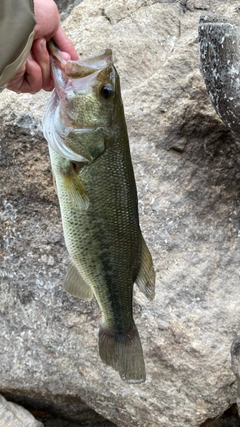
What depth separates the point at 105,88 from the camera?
71.2 inches

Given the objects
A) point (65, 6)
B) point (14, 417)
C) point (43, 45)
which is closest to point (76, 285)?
point (43, 45)

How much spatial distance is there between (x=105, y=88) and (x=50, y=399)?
7.25 ft

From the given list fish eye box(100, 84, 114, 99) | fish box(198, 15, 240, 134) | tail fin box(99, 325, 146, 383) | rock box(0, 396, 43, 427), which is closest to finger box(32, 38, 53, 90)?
fish eye box(100, 84, 114, 99)

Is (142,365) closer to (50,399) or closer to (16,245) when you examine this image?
(16,245)

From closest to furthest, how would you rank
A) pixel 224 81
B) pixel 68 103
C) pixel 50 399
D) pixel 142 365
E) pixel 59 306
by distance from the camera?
1. pixel 68 103
2. pixel 142 365
3. pixel 224 81
4. pixel 59 306
5. pixel 50 399

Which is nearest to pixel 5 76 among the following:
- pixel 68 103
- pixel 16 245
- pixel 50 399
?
pixel 68 103

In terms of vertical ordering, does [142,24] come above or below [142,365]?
above

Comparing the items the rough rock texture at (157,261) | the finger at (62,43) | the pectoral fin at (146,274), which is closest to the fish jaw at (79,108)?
the finger at (62,43)

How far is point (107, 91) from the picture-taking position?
71.5 inches

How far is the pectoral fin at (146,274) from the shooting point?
1998 mm

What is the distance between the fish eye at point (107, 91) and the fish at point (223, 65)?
685mm

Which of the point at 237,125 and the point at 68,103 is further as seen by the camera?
the point at 237,125

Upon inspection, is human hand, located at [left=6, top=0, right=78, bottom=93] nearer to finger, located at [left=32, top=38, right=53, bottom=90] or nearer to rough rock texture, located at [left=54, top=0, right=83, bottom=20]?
finger, located at [left=32, top=38, right=53, bottom=90]

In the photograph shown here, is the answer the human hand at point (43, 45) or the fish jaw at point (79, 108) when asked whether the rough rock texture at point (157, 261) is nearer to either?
the human hand at point (43, 45)
